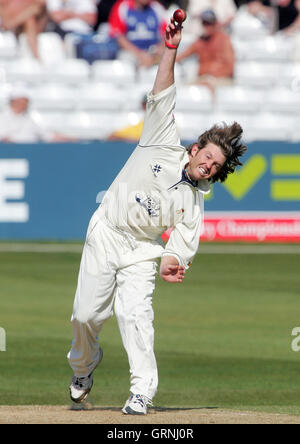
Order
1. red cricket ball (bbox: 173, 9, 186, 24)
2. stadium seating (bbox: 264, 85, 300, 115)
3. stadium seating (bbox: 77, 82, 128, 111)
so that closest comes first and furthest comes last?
red cricket ball (bbox: 173, 9, 186, 24) < stadium seating (bbox: 77, 82, 128, 111) < stadium seating (bbox: 264, 85, 300, 115)

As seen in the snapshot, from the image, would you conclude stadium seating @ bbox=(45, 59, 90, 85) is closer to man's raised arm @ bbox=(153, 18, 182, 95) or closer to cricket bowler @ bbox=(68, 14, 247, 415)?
cricket bowler @ bbox=(68, 14, 247, 415)

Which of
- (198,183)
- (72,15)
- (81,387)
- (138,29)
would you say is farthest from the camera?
(72,15)

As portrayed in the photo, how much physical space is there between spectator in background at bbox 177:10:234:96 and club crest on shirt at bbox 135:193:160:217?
12.5m

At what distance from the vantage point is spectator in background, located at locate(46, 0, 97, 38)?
19438 millimetres

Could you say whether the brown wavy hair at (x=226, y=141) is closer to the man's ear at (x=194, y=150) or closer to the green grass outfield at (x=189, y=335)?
the man's ear at (x=194, y=150)

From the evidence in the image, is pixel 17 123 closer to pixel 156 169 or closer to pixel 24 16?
pixel 24 16

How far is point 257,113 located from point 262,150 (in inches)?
109

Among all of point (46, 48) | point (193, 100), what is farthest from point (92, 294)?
point (46, 48)

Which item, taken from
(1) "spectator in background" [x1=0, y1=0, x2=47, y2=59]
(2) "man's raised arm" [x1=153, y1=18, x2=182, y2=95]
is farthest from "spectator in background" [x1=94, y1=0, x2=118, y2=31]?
(2) "man's raised arm" [x1=153, y1=18, x2=182, y2=95]

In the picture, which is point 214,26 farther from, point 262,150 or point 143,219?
point 143,219

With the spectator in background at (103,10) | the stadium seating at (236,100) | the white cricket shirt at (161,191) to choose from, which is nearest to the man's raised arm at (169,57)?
the white cricket shirt at (161,191)

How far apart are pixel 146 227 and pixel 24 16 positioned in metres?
12.7

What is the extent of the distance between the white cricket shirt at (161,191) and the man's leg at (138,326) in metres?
0.17

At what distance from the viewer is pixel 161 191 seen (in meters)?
6.42
